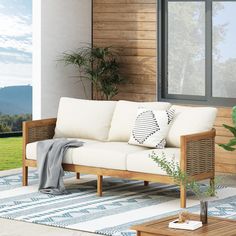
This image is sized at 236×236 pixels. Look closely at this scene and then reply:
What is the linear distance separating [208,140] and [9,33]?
6090 mm

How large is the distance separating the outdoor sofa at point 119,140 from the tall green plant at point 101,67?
1.37 meters

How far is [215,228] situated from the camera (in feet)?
17.8

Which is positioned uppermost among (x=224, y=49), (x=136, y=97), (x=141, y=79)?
(x=224, y=49)

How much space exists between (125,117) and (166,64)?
1798mm

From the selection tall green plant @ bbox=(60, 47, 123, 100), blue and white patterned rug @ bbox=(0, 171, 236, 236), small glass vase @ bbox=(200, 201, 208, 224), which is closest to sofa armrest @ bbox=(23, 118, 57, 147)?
blue and white patterned rug @ bbox=(0, 171, 236, 236)

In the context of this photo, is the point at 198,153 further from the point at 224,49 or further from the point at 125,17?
the point at 125,17

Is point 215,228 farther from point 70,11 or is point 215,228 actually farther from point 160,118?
point 70,11

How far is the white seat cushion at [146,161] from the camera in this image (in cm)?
A: 774

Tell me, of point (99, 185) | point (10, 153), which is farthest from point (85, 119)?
point (10, 153)

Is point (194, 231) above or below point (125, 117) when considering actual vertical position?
below

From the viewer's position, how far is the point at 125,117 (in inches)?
339

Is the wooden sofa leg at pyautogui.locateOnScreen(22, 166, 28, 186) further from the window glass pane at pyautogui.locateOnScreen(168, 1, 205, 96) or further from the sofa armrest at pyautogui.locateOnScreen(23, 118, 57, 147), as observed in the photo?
the window glass pane at pyautogui.locateOnScreen(168, 1, 205, 96)

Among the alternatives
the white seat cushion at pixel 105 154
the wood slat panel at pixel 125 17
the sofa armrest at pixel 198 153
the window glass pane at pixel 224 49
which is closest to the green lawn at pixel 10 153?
the wood slat panel at pixel 125 17

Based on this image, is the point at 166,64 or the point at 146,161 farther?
the point at 166,64
